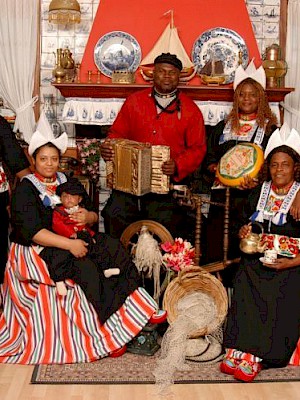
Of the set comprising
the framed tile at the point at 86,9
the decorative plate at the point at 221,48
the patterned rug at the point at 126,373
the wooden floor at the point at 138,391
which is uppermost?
the framed tile at the point at 86,9

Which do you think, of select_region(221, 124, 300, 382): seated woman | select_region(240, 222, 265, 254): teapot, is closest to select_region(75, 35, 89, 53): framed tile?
select_region(221, 124, 300, 382): seated woman

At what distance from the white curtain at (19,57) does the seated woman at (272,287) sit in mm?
2330

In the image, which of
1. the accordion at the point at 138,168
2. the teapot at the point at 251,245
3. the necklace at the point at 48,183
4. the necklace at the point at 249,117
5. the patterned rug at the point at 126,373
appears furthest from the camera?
the necklace at the point at 249,117

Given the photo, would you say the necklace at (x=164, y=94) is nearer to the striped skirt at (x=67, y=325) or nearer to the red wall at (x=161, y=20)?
the red wall at (x=161, y=20)

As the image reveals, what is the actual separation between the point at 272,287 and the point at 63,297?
1.12 m

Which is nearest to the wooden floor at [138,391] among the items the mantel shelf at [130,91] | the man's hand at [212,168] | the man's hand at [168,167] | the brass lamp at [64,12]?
the man's hand at [168,167]

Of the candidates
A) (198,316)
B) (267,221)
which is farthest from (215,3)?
(198,316)

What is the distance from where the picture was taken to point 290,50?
5375 mm

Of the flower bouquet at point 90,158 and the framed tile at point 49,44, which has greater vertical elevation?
the framed tile at point 49,44

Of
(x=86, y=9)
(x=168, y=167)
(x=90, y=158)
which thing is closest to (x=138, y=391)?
(x=168, y=167)

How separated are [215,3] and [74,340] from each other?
3011mm

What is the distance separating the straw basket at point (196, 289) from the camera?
378cm

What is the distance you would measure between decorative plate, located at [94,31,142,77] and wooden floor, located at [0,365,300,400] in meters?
2.75

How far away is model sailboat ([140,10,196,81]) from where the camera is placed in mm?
5059
